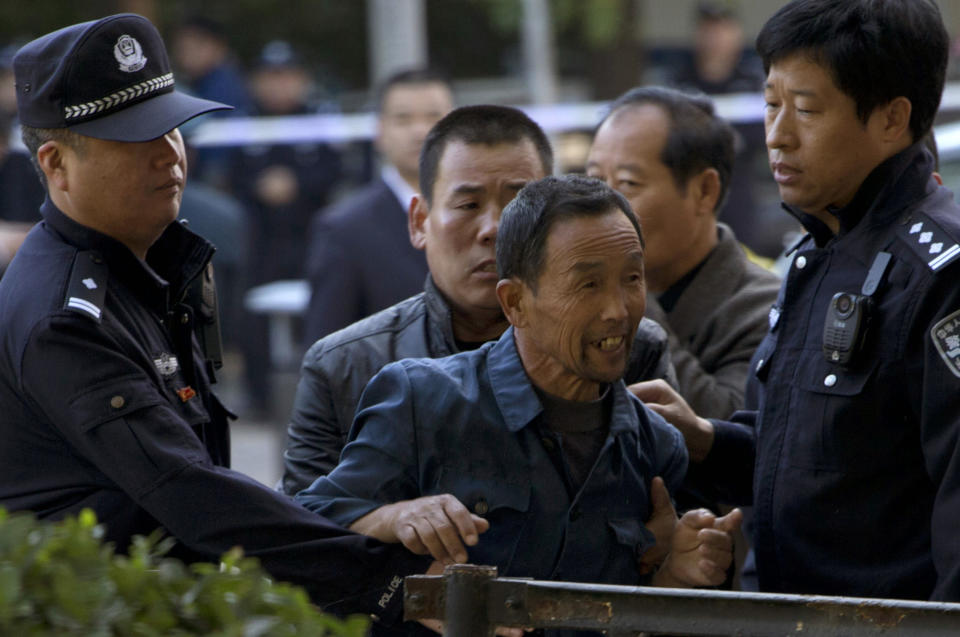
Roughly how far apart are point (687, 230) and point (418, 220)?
0.94 meters

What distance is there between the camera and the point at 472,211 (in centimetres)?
328

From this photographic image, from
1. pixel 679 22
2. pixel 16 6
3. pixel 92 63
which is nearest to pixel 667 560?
pixel 92 63

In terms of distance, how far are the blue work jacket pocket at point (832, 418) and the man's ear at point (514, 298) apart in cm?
58

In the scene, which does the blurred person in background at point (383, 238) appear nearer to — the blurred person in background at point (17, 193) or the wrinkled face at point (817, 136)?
the blurred person in background at point (17, 193)

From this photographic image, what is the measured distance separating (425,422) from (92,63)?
984mm

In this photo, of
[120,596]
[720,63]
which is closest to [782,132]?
[120,596]

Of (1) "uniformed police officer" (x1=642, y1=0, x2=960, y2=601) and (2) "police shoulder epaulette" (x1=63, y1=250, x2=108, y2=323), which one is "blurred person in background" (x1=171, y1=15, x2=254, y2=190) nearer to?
(2) "police shoulder epaulette" (x1=63, y1=250, x2=108, y2=323)

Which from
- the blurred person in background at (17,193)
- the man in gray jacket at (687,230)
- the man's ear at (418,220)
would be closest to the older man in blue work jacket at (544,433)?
the man's ear at (418,220)

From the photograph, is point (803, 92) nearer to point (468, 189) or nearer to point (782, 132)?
point (782, 132)

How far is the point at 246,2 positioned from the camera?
53.6 ft

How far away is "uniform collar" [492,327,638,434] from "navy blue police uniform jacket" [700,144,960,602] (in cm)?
36

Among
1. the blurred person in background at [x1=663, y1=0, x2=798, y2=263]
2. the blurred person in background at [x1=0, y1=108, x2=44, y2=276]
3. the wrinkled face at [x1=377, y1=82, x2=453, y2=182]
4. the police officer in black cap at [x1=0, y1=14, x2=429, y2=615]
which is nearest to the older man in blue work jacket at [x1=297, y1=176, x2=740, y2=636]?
the police officer in black cap at [x1=0, y1=14, x2=429, y2=615]

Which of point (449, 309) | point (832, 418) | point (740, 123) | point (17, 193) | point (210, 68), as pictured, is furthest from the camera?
point (210, 68)

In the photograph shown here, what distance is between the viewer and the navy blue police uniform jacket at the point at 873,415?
2.59 meters
